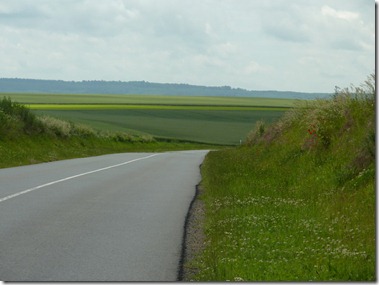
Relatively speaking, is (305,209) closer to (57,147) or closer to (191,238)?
(191,238)

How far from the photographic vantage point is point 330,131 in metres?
23.7

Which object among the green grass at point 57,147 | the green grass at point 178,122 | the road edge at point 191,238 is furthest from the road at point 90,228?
the green grass at point 178,122

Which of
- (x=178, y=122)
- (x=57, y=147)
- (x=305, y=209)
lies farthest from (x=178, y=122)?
(x=305, y=209)

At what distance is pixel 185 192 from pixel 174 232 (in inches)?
300

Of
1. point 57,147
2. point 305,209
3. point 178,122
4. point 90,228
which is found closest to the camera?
point 90,228

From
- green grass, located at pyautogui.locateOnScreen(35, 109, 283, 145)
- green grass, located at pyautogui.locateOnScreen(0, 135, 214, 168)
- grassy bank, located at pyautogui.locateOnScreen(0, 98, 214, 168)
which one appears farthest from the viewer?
green grass, located at pyautogui.locateOnScreen(35, 109, 283, 145)

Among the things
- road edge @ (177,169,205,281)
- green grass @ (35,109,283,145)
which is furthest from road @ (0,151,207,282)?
green grass @ (35,109,283,145)

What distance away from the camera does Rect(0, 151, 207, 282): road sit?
9.77 meters

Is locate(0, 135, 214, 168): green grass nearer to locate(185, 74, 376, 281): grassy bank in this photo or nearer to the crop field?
the crop field

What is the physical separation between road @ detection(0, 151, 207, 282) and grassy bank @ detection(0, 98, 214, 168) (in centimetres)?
1146

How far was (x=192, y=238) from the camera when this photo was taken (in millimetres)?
12805

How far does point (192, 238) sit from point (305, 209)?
2.98 m

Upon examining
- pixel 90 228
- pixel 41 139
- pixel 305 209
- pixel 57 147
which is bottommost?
pixel 57 147

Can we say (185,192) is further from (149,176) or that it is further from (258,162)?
(258,162)
